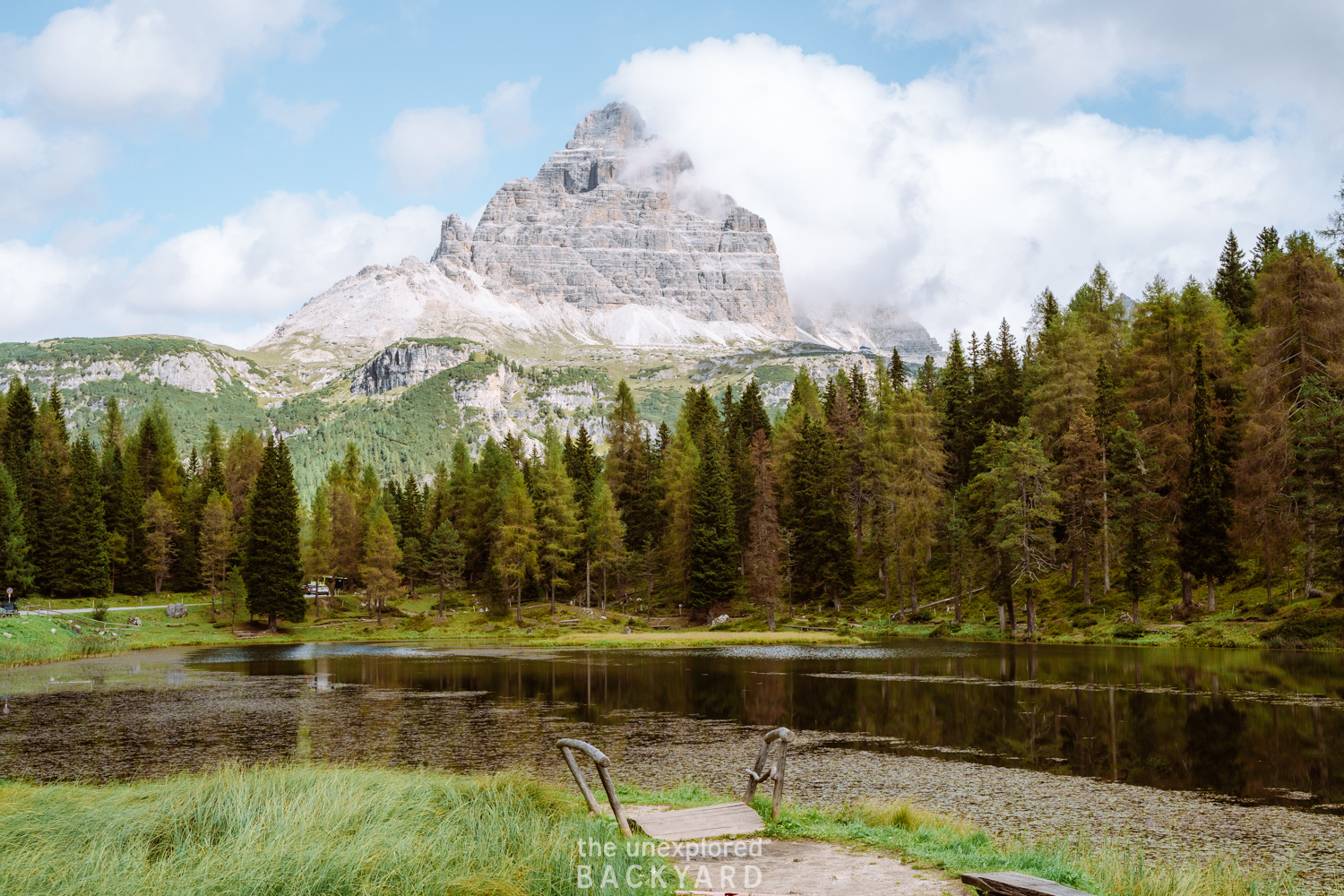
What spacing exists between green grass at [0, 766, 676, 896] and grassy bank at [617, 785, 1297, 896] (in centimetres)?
360

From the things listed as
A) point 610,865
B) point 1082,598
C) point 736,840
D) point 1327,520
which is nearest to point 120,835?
point 610,865

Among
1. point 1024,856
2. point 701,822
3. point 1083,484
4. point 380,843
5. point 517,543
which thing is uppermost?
point 1083,484

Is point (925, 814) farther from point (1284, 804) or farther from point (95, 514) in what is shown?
point (95, 514)

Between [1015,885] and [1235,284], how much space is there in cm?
8930

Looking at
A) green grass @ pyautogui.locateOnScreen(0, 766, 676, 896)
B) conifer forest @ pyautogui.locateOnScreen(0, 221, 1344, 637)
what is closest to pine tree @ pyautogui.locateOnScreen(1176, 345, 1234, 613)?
conifer forest @ pyautogui.locateOnScreen(0, 221, 1344, 637)

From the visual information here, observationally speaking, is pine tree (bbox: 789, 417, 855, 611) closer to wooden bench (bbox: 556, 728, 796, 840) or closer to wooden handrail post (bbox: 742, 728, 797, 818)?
wooden handrail post (bbox: 742, 728, 797, 818)

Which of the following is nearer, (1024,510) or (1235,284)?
(1024,510)

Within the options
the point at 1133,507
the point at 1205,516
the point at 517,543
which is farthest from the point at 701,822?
the point at 517,543

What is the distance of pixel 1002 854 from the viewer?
12.5 m

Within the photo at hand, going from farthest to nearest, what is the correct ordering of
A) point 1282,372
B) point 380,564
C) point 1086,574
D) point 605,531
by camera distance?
point 380,564, point 605,531, point 1086,574, point 1282,372

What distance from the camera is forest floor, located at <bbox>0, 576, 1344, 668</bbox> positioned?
49844 millimetres

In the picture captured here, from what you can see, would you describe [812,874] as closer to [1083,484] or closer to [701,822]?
[701,822]

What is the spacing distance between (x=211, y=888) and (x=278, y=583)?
82.8 meters

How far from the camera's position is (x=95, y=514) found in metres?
88.6
